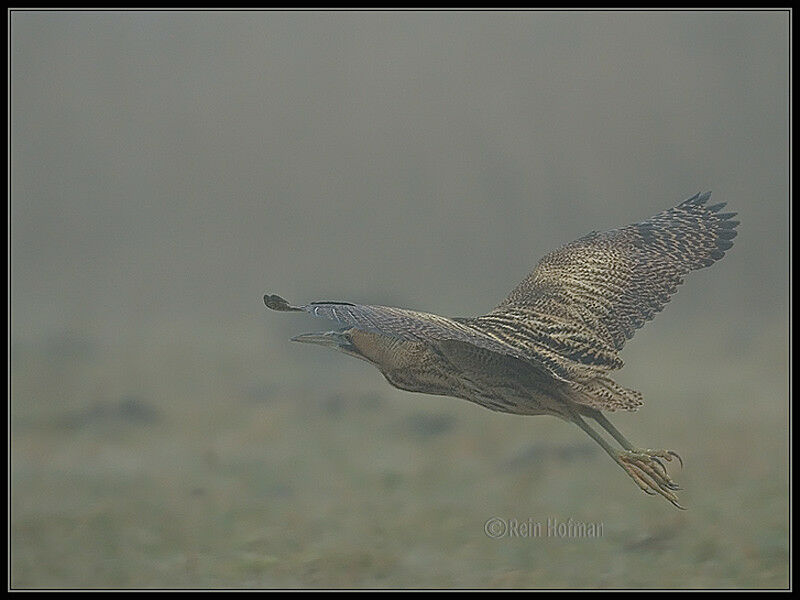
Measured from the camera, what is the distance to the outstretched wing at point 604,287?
83.9 inches

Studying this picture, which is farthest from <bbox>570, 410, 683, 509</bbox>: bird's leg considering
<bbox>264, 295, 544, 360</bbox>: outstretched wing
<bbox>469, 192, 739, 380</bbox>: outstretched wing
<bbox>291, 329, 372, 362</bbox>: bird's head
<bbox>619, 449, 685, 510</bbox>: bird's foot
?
<bbox>291, 329, 372, 362</bbox>: bird's head

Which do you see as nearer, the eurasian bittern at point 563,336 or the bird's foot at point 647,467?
the eurasian bittern at point 563,336

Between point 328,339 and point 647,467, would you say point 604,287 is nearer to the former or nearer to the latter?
point 647,467

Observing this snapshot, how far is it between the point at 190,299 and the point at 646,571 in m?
1.40

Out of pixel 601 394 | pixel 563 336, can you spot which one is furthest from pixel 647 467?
pixel 563 336

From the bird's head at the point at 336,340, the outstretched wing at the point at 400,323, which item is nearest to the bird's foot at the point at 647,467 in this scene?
the outstretched wing at the point at 400,323

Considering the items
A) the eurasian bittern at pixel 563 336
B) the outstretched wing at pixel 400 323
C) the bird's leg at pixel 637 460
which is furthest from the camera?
the bird's leg at pixel 637 460

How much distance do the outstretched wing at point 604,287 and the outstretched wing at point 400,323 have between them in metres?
0.07

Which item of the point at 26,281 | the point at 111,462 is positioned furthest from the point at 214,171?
the point at 111,462

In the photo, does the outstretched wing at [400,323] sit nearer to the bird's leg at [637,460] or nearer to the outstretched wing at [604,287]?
the outstretched wing at [604,287]

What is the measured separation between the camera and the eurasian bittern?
81.6 inches

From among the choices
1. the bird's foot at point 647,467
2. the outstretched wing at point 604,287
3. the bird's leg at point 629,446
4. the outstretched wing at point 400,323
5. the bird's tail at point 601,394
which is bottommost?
the bird's foot at point 647,467

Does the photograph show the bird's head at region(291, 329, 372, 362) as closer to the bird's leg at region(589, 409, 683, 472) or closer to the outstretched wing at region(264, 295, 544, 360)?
the outstretched wing at region(264, 295, 544, 360)

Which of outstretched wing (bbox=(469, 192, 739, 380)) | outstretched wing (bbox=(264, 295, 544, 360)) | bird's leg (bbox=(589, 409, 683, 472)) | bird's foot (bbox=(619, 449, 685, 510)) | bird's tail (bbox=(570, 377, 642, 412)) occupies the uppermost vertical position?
outstretched wing (bbox=(469, 192, 739, 380))
